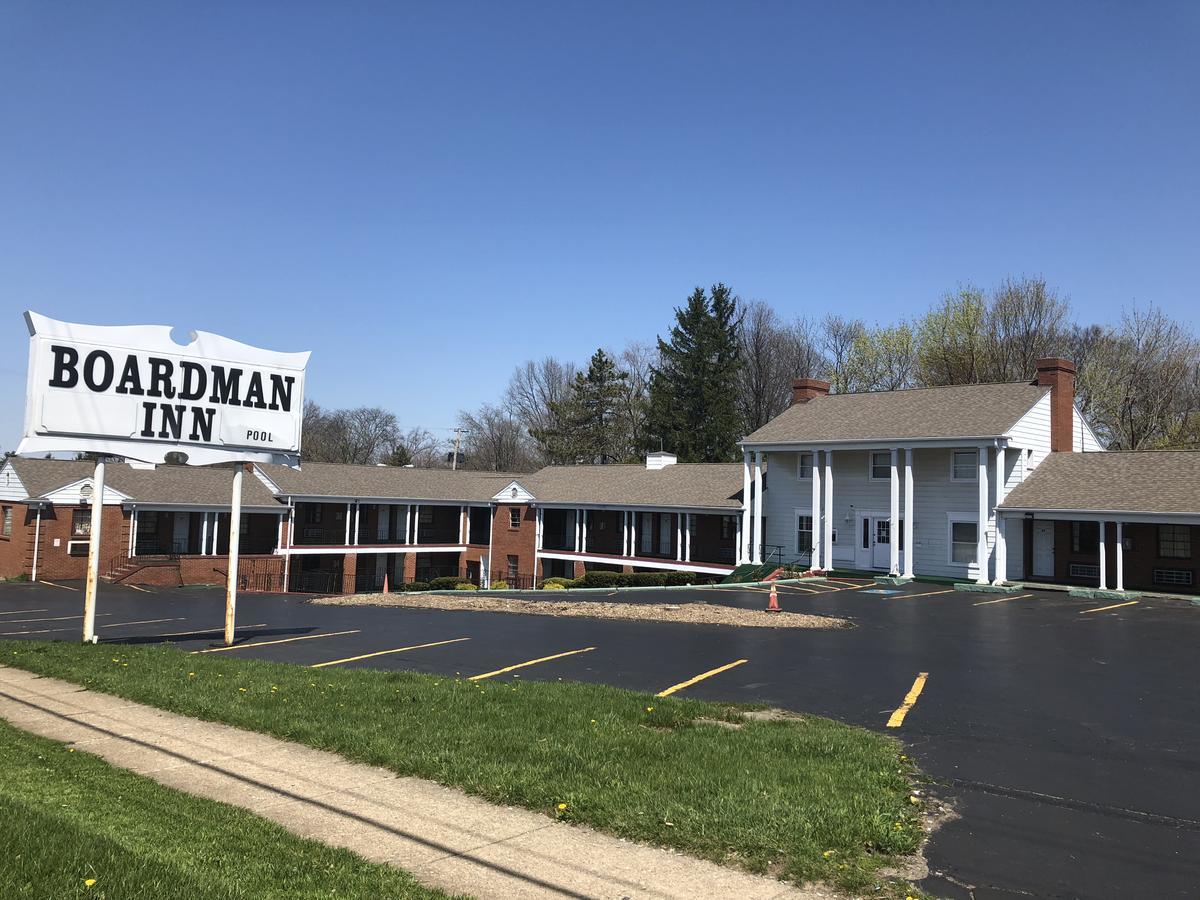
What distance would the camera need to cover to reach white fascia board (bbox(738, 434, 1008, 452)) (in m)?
31.3

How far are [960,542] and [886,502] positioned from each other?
11.6 ft

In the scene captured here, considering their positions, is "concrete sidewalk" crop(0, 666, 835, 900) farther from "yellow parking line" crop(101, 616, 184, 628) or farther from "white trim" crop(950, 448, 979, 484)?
"white trim" crop(950, 448, 979, 484)

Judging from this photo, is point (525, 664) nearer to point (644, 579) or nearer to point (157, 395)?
point (157, 395)

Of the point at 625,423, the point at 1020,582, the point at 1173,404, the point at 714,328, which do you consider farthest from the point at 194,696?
the point at 625,423

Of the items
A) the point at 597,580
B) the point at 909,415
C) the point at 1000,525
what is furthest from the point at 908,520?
the point at 597,580

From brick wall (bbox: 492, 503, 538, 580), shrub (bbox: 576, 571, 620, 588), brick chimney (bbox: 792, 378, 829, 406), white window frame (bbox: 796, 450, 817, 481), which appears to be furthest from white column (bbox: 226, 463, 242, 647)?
brick wall (bbox: 492, 503, 538, 580)

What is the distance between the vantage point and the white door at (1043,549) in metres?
32.0

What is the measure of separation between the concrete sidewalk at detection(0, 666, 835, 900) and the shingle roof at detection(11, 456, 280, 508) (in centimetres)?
Answer: 3079

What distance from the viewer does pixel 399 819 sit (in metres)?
7.27

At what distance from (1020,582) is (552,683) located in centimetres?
2426

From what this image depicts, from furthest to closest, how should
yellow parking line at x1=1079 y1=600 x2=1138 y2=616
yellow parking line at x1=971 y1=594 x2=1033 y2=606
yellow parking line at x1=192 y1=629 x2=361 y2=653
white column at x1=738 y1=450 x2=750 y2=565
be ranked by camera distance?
white column at x1=738 y1=450 x2=750 y2=565 → yellow parking line at x1=971 y1=594 x2=1033 y2=606 → yellow parking line at x1=1079 y1=600 x2=1138 y2=616 → yellow parking line at x1=192 y1=629 x2=361 y2=653

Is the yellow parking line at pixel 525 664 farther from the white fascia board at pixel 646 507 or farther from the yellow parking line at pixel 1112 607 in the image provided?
the white fascia board at pixel 646 507

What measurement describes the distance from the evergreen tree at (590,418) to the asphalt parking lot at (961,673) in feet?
155

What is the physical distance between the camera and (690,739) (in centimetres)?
946
